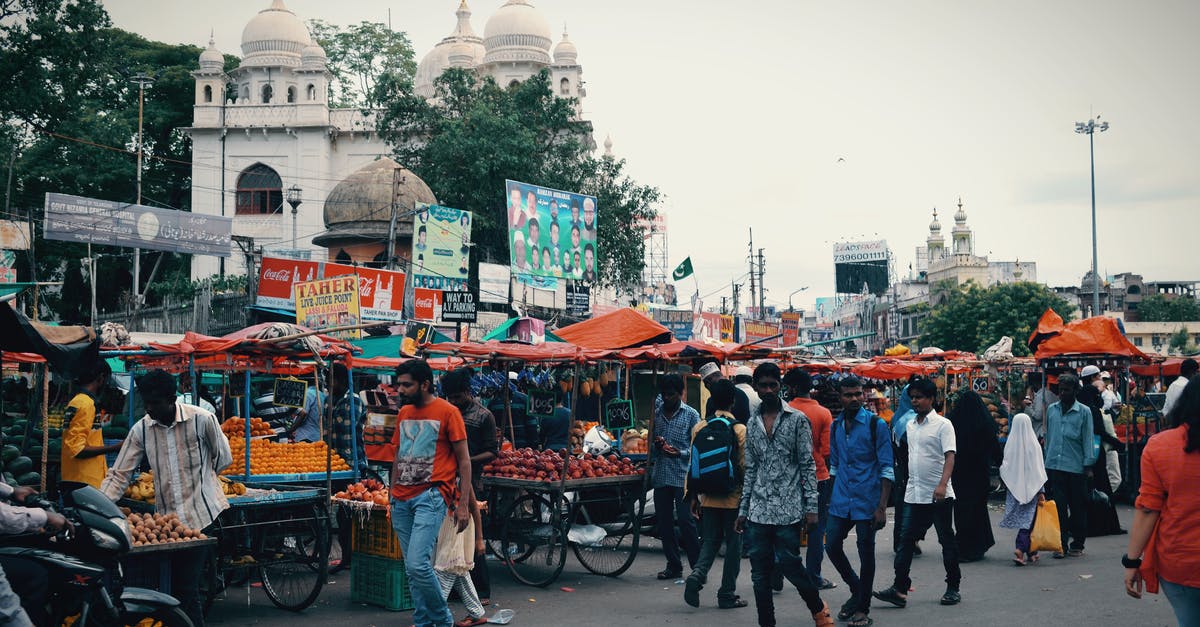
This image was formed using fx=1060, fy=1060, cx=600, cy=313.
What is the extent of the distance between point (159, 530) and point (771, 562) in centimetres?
391

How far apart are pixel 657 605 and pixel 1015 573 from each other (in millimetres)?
3584

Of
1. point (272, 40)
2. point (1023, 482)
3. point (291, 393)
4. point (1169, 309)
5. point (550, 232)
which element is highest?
point (272, 40)

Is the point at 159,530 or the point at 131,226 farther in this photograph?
the point at 131,226

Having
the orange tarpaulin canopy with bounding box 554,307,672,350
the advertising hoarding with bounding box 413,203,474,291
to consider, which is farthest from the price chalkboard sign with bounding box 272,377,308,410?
the advertising hoarding with bounding box 413,203,474,291

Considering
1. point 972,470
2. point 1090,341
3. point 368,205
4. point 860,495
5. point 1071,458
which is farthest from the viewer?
point 368,205

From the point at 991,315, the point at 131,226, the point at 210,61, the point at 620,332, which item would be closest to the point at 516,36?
the point at 210,61

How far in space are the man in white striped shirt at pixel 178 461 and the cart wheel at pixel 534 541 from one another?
321 cm

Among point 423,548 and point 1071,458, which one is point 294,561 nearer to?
point 423,548

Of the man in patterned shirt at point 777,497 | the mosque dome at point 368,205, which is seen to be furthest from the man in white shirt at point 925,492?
the mosque dome at point 368,205

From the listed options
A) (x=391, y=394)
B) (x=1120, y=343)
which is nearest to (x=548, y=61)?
(x=1120, y=343)

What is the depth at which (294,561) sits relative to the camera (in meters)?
8.28

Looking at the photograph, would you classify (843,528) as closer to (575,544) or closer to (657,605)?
(657,605)

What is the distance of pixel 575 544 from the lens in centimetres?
986

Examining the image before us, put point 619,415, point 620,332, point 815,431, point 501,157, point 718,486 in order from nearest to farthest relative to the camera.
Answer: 1. point 718,486
2. point 815,431
3. point 619,415
4. point 620,332
5. point 501,157
